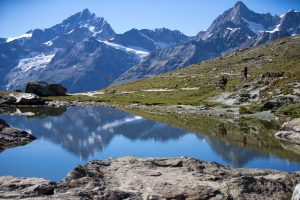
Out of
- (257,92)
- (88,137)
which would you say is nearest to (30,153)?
(88,137)

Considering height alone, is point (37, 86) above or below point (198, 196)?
above

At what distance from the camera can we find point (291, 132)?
141ft

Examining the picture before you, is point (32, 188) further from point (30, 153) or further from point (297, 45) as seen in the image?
point (297, 45)

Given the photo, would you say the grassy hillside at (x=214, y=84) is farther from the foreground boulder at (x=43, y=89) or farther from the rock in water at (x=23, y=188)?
the rock in water at (x=23, y=188)

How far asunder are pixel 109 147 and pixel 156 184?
19088mm

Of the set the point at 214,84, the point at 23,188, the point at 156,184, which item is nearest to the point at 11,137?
the point at 23,188

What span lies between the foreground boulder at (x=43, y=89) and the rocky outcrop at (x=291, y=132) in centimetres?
8389

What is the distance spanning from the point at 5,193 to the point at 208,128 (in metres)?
35.0

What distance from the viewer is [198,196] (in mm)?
19844

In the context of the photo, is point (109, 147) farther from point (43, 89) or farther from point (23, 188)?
point (43, 89)

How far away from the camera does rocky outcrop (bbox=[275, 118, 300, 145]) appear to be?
136 feet

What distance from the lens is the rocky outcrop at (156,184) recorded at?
19547mm

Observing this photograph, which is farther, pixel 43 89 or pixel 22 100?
pixel 43 89

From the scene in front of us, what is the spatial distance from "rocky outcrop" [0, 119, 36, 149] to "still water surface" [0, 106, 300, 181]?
3.36ft
